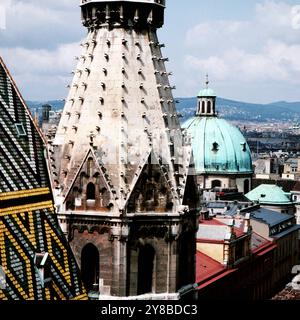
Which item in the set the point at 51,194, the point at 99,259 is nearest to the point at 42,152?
the point at 51,194

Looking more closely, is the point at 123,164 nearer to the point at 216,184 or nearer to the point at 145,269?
the point at 145,269

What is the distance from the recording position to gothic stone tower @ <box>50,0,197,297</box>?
32938 mm

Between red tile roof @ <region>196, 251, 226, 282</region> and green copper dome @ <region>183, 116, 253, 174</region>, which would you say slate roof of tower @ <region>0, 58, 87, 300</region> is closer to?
red tile roof @ <region>196, 251, 226, 282</region>

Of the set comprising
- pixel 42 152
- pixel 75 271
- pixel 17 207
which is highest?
pixel 42 152

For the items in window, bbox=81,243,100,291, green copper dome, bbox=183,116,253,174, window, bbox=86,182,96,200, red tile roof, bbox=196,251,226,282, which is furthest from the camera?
green copper dome, bbox=183,116,253,174

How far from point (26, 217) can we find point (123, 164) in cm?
426

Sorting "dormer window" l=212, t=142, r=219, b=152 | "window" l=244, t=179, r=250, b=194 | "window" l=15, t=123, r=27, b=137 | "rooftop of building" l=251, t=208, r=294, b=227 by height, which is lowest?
"rooftop of building" l=251, t=208, r=294, b=227

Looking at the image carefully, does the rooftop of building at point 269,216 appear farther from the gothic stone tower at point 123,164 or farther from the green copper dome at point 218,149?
the gothic stone tower at point 123,164

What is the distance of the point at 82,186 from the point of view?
3328 centimetres

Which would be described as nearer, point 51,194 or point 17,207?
point 17,207

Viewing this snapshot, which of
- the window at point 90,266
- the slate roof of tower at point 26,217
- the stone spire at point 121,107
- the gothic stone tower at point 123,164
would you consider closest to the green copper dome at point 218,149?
the stone spire at point 121,107

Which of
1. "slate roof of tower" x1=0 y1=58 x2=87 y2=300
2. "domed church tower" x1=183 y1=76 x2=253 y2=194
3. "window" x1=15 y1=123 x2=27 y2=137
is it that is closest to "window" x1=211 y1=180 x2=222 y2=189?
"domed church tower" x1=183 y1=76 x2=253 y2=194
